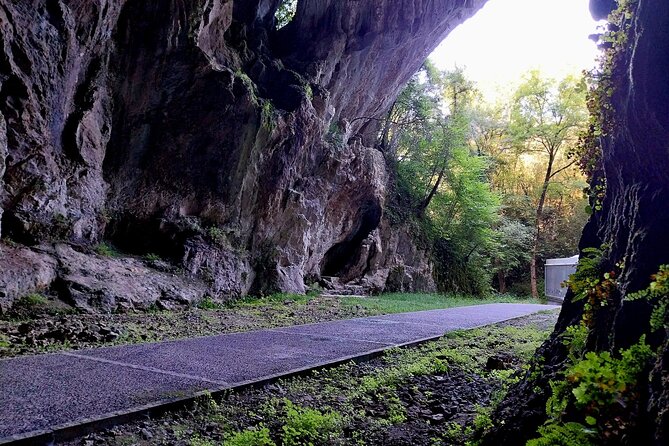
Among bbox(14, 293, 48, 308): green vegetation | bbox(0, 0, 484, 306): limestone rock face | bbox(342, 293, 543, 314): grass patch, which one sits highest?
bbox(0, 0, 484, 306): limestone rock face

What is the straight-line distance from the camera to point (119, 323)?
6266 millimetres

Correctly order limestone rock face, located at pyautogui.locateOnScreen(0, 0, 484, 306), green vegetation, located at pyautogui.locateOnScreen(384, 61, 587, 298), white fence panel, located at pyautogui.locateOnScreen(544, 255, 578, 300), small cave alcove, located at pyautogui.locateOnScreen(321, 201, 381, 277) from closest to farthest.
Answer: limestone rock face, located at pyautogui.locateOnScreen(0, 0, 484, 306) < small cave alcove, located at pyautogui.locateOnScreen(321, 201, 381, 277) < white fence panel, located at pyautogui.locateOnScreen(544, 255, 578, 300) < green vegetation, located at pyautogui.locateOnScreen(384, 61, 587, 298)

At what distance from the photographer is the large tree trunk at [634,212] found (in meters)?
1.75

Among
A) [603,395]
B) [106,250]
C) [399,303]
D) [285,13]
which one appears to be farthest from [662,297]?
[285,13]

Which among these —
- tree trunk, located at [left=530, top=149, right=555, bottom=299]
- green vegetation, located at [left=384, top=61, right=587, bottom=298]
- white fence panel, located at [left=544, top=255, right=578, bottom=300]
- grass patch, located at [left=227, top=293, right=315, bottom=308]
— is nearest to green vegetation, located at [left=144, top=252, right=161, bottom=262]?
grass patch, located at [left=227, top=293, right=315, bottom=308]

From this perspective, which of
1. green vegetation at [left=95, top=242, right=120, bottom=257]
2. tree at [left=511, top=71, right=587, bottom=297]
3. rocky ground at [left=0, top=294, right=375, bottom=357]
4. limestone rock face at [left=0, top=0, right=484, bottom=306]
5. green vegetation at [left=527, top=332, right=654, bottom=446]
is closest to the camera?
green vegetation at [left=527, top=332, right=654, bottom=446]

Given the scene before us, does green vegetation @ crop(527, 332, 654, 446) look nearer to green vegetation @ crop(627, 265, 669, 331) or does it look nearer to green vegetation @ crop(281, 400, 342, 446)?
green vegetation @ crop(627, 265, 669, 331)

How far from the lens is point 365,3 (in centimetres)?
1533

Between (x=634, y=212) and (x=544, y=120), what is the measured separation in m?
30.9

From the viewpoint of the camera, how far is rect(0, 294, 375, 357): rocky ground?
4.83 metres

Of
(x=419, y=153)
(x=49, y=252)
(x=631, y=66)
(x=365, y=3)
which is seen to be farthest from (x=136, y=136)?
(x=419, y=153)

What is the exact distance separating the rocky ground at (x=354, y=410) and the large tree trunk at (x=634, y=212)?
1.20 ft

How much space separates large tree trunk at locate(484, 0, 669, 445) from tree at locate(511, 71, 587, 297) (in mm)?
28334

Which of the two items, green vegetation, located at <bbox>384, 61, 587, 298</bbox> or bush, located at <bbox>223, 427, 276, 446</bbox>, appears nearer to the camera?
bush, located at <bbox>223, 427, 276, 446</bbox>
